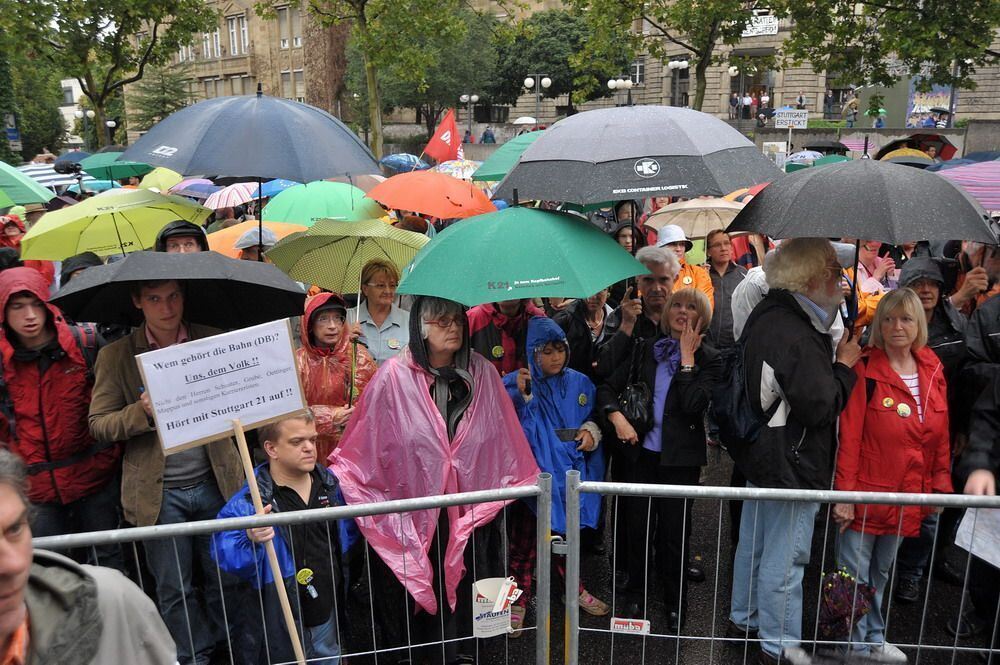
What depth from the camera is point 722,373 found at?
152 inches

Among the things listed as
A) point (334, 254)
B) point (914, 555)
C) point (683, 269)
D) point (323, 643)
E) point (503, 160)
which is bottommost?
point (914, 555)

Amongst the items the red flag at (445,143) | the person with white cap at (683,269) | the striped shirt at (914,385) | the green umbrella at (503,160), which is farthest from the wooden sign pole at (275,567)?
the red flag at (445,143)

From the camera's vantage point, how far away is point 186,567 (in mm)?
3482

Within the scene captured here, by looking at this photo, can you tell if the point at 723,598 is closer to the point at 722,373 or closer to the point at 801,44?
the point at 722,373

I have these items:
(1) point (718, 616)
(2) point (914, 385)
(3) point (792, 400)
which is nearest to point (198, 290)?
(3) point (792, 400)

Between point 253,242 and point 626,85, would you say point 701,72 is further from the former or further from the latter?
point 253,242

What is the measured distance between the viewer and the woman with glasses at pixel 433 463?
11.1 ft

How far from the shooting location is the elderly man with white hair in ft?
11.0

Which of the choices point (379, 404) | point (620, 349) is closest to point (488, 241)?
point (379, 404)

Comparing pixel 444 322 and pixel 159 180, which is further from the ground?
pixel 159 180

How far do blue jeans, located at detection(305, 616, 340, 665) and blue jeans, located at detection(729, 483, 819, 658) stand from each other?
1791 mm

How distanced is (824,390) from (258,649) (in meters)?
2.61

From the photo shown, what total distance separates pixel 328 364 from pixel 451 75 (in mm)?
43634

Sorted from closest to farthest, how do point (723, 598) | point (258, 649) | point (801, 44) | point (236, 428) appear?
point (236, 428) < point (258, 649) < point (723, 598) < point (801, 44)
